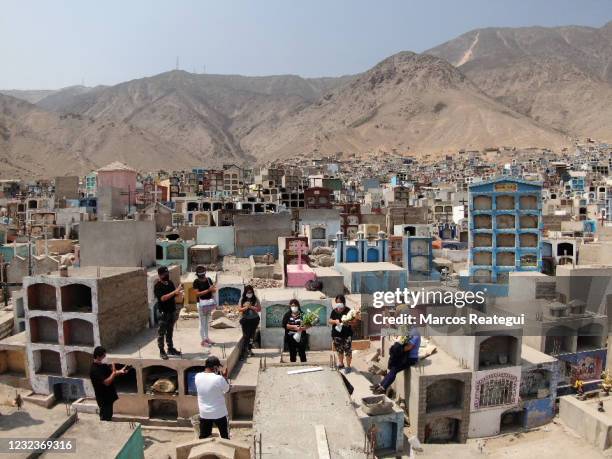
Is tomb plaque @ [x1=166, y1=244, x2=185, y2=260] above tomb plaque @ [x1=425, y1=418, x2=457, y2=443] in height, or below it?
above

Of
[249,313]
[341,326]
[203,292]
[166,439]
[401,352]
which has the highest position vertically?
[203,292]

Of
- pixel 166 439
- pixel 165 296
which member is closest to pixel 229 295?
pixel 166 439

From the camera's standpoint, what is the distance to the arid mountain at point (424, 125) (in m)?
151

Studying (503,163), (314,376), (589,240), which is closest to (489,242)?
(589,240)

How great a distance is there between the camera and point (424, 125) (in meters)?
169

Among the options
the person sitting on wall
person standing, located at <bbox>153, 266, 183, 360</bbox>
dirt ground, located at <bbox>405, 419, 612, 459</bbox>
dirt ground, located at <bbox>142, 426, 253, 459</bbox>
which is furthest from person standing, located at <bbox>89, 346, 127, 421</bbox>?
dirt ground, located at <bbox>405, 419, 612, 459</bbox>

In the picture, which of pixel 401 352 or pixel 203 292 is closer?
pixel 203 292

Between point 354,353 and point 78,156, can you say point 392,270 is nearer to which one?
point 354,353

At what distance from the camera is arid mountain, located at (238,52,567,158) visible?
15125 cm

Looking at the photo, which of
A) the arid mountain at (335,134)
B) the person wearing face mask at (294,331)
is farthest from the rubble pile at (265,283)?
the arid mountain at (335,134)

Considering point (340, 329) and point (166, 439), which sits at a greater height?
point (340, 329)

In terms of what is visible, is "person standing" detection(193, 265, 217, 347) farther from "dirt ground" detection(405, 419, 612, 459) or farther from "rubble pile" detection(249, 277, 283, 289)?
"rubble pile" detection(249, 277, 283, 289)

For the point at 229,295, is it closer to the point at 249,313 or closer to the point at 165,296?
the point at 249,313

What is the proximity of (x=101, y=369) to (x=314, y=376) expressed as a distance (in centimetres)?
427
